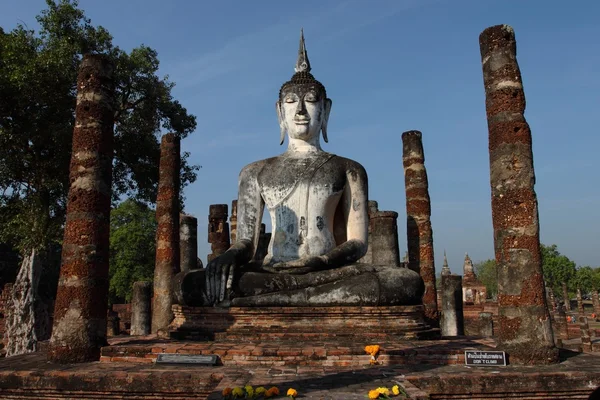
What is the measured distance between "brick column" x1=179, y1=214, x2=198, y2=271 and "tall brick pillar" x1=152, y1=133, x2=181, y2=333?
5.91 feet

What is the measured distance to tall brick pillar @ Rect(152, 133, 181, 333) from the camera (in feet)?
39.6

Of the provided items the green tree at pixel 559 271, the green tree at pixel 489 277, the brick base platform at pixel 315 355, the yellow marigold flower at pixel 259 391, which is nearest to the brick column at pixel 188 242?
the brick base platform at pixel 315 355

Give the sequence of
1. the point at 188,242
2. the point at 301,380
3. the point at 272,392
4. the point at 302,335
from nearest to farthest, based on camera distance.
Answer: the point at 272,392, the point at 301,380, the point at 302,335, the point at 188,242

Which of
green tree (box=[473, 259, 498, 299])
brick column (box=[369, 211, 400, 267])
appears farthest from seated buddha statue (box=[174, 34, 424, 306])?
green tree (box=[473, 259, 498, 299])

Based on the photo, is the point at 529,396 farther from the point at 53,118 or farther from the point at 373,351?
the point at 53,118

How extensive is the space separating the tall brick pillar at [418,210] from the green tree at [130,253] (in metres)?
25.6

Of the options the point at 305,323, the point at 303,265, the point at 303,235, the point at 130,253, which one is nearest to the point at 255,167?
the point at 303,235

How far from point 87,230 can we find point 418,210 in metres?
8.58

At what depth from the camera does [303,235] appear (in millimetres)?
8008

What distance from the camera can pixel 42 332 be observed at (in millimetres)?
10555

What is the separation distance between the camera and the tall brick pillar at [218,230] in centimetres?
1619

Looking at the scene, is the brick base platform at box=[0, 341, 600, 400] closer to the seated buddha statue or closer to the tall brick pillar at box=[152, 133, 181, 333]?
the seated buddha statue

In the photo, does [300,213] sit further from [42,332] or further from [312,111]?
[42,332]

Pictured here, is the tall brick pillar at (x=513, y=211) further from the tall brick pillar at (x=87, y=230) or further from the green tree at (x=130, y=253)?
the green tree at (x=130, y=253)
